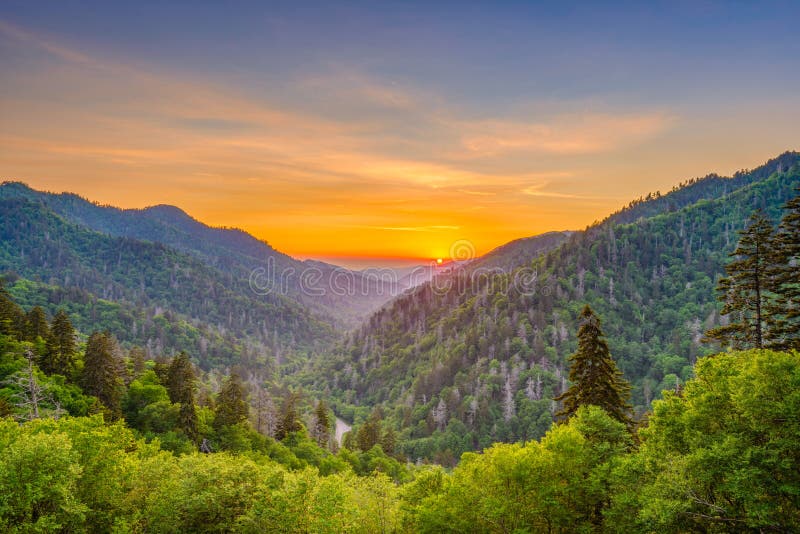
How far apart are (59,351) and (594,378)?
233 feet

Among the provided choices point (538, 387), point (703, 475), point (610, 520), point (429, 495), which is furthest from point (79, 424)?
point (538, 387)

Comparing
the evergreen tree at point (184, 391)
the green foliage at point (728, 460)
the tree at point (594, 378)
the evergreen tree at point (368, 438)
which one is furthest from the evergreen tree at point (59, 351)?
the green foliage at point (728, 460)

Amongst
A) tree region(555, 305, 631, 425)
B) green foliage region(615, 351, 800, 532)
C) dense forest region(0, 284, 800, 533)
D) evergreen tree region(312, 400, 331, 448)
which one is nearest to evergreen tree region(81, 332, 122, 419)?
dense forest region(0, 284, 800, 533)

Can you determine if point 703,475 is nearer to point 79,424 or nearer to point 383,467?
point 79,424

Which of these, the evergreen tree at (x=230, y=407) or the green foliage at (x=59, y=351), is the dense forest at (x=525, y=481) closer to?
the green foliage at (x=59, y=351)

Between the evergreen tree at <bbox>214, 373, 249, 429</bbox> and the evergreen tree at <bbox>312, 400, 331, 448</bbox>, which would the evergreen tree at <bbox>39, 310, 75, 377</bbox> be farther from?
the evergreen tree at <bbox>312, 400, 331, 448</bbox>

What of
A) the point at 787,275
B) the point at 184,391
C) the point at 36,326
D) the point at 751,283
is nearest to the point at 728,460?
the point at 787,275

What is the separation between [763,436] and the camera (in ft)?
78.3

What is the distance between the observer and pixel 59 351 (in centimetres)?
6894

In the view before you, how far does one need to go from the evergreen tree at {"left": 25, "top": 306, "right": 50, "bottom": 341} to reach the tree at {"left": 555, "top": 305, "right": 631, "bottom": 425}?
2952 inches

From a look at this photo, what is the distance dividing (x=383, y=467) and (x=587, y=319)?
222 feet

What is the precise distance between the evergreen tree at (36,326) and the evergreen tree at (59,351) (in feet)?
17.8

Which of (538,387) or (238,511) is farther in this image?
(538,387)

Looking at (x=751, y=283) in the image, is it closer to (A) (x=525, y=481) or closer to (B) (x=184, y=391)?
(A) (x=525, y=481)
